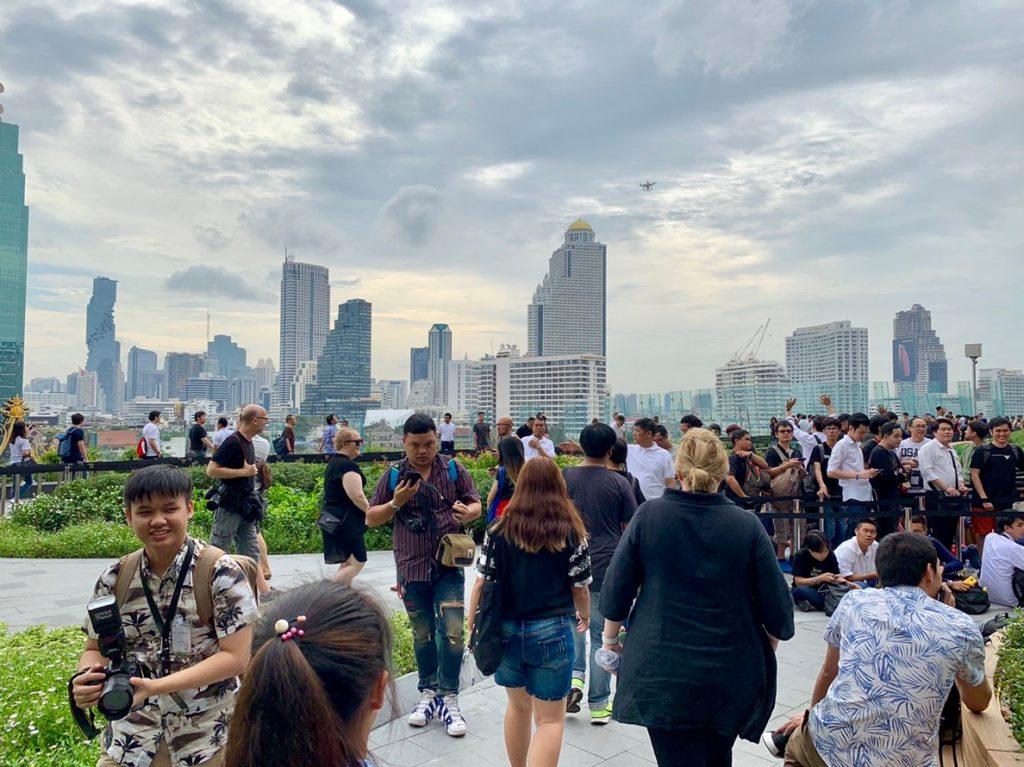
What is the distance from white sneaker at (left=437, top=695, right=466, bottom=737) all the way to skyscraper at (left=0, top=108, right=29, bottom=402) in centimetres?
10575

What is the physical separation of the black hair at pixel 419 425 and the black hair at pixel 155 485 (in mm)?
1936

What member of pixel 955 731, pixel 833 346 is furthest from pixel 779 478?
pixel 833 346

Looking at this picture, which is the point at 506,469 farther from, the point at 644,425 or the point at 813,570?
the point at 813,570

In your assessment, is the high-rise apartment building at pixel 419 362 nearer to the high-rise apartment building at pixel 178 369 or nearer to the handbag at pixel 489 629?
the high-rise apartment building at pixel 178 369

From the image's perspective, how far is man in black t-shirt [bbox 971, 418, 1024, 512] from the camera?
8.58 metres

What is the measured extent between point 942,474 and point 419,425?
752 centimetres

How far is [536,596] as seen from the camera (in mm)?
3473

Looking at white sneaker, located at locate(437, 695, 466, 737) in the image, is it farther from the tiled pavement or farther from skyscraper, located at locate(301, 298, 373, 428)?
Result: skyscraper, located at locate(301, 298, 373, 428)

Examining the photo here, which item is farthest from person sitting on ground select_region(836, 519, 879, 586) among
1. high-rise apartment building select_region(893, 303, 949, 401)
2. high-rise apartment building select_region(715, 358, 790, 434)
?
high-rise apartment building select_region(893, 303, 949, 401)

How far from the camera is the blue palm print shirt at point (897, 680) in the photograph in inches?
103

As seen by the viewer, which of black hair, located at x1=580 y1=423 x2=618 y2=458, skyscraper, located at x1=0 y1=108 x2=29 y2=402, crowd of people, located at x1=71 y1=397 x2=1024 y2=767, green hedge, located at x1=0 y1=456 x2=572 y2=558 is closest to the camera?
crowd of people, located at x1=71 y1=397 x2=1024 y2=767

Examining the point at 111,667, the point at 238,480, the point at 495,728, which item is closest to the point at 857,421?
the point at 495,728

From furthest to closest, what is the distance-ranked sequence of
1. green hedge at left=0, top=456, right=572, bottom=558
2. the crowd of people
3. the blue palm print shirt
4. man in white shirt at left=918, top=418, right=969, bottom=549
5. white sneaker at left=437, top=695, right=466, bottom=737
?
green hedge at left=0, top=456, right=572, bottom=558
man in white shirt at left=918, top=418, right=969, bottom=549
white sneaker at left=437, top=695, right=466, bottom=737
the blue palm print shirt
the crowd of people

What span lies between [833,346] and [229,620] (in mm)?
49635
